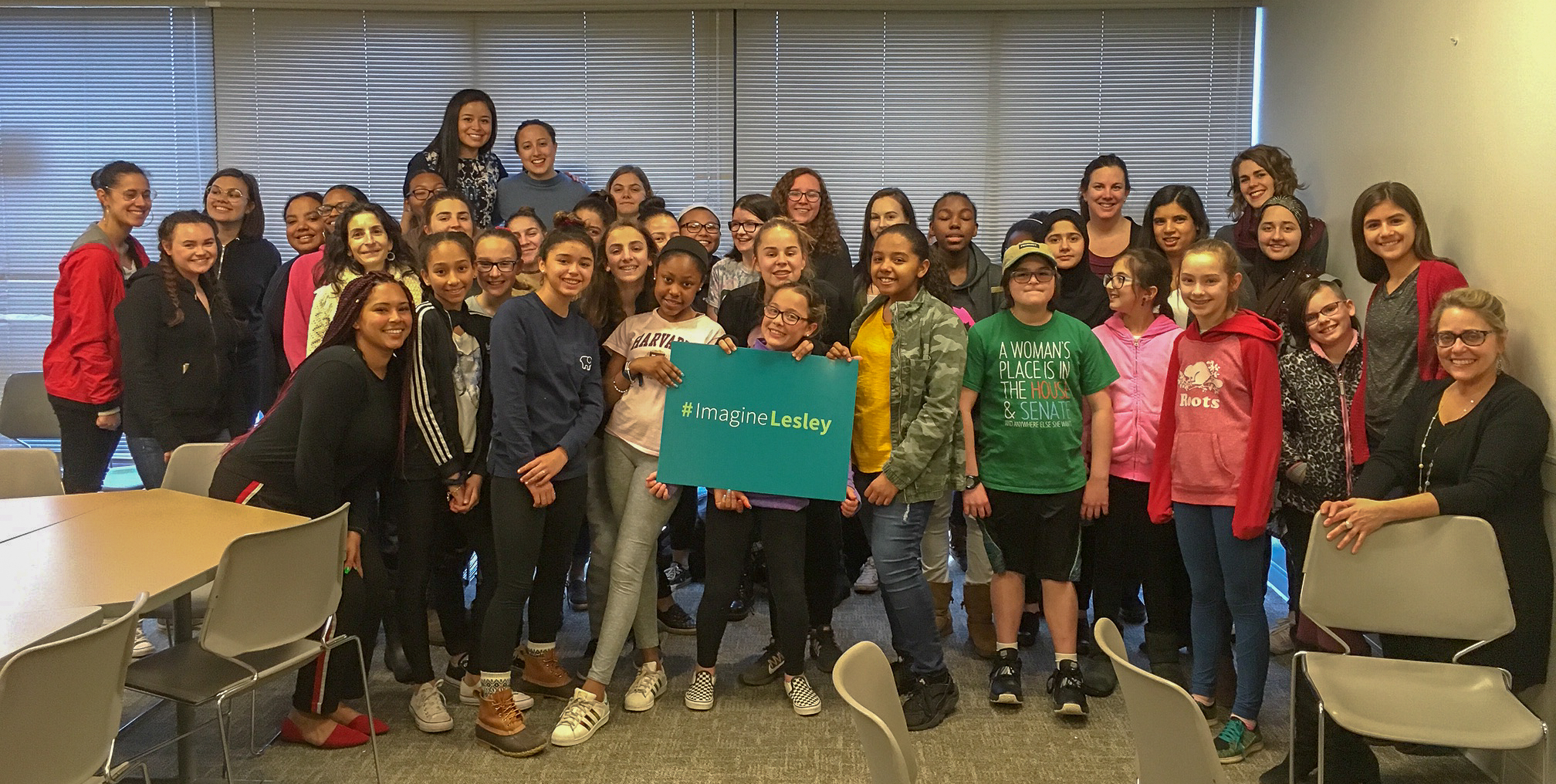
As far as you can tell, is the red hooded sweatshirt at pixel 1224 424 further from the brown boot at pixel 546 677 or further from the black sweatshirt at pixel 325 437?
the black sweatshirt at pixel 325 437

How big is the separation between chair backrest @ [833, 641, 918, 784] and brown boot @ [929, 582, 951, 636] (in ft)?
7.22

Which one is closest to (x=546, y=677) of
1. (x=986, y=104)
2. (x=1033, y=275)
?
(x=1033, y=275)

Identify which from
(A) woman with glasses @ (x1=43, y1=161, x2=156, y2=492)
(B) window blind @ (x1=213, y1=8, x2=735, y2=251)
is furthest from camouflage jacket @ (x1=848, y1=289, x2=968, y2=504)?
(A) woman with glasses @ (x1=43, y1=161, x2=156, y2=492)

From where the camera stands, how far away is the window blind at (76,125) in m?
6.40

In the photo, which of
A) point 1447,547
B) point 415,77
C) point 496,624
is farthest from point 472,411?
point 415,77

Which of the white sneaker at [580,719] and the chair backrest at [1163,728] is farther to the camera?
the white sneaker at [580,719]

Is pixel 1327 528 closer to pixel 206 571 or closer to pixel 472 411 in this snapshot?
pixel 472 411

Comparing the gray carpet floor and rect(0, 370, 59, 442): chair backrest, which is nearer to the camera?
the gray carpet floor

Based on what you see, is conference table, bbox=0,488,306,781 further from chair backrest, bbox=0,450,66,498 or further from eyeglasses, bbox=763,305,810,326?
eyeglasses, bbox=763,305,810,326

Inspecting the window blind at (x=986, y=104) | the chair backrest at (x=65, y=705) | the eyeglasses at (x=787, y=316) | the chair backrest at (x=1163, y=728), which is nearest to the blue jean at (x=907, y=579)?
the eyeglasses at (x=787, y=316)

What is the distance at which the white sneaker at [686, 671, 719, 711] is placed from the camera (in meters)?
3.74

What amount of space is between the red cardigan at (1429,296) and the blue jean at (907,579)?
1.59m

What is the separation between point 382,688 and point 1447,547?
3.44 meters

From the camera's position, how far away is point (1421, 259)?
11.6 feet
